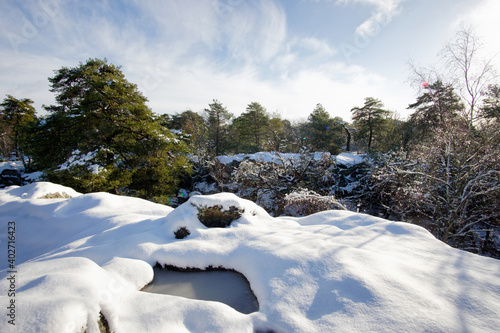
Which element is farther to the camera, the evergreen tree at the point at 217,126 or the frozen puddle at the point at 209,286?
the evergreen tree at the point at 217,126

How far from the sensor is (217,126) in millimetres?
27297

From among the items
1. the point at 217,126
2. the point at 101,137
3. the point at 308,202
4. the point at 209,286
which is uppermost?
the point at 217,126

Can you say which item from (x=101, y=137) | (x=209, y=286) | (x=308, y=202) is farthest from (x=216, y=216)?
(x=101, y=137)

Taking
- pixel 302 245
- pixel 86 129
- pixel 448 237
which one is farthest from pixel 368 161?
pixel 86 129

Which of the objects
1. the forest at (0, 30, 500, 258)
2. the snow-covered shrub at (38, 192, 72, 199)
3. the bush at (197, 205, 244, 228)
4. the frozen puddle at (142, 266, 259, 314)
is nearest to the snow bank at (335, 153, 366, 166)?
the forest at (0, 30, 500, 258)

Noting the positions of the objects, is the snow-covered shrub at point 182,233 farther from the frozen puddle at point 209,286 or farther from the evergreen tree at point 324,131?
the evergreen tree at point 324,131

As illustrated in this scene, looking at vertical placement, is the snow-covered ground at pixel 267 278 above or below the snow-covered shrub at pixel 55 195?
above

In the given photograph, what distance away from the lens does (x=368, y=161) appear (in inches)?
516

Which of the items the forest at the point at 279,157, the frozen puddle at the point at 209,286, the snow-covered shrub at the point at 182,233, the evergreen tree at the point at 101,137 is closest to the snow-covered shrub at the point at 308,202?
the forest at the point at 279,157

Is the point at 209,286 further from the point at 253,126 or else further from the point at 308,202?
the point at 253,126

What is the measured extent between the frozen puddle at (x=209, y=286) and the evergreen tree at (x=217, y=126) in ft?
74.1

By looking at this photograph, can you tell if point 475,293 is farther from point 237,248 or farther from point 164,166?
point 164,166

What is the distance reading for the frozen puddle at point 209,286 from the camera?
296 centimetres

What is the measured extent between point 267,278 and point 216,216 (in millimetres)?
2408
